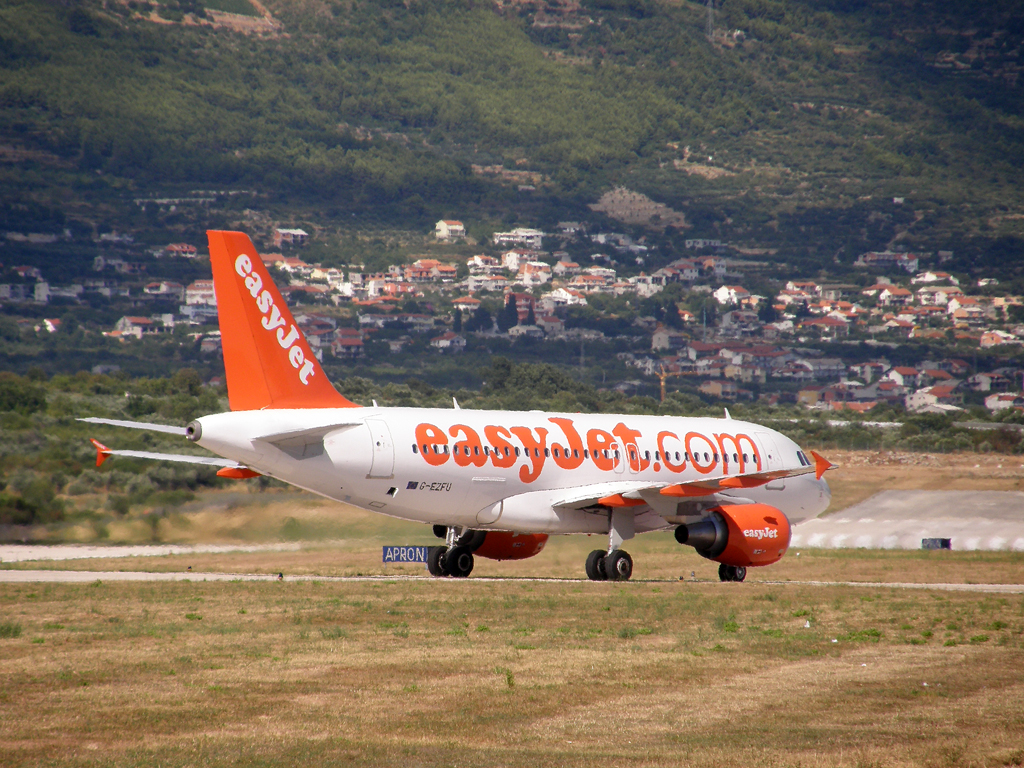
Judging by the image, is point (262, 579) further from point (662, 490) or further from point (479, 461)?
point (662, 490)

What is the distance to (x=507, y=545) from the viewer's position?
32750mm

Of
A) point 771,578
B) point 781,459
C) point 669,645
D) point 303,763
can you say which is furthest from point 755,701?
point 781,459

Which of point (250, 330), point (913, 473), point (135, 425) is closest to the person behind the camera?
point (135, 425)

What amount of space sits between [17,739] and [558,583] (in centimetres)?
1772

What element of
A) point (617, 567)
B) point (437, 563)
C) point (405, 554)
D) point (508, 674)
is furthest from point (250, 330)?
point (508, 674)

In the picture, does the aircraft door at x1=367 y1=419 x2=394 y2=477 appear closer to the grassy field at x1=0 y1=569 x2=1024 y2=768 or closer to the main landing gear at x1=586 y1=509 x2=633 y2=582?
the grassy field at x1=0 y1=569 x2=1024 y2=768

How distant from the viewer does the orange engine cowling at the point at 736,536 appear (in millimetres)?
31047

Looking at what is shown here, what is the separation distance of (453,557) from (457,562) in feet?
0.54

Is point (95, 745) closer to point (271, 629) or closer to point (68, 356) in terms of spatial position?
point (271, 629)

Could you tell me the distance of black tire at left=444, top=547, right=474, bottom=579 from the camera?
31906 mm

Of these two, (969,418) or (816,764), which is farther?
(969,418)

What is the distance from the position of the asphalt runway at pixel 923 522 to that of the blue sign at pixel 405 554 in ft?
65.8

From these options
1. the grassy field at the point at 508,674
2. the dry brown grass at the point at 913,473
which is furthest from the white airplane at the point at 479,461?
the dry brown grass at the point at 913,473

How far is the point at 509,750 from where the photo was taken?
12984 mm
